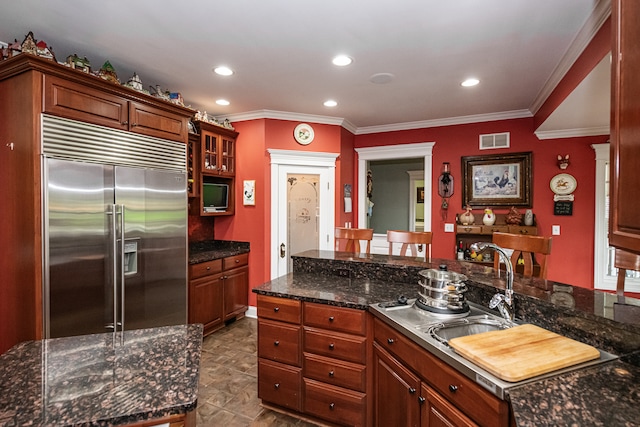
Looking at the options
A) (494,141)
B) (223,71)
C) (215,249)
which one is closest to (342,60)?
(223,71)

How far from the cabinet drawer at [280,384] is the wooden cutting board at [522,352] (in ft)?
4.00

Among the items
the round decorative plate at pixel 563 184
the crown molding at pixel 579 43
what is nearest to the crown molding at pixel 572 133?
the round decorative plate at pixel 563 184

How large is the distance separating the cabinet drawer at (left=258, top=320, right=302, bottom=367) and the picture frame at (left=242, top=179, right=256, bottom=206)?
7.40 ft

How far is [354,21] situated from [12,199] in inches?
106

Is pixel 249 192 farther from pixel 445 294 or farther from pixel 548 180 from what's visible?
pixel 548 180

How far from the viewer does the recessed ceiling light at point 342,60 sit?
2621mm

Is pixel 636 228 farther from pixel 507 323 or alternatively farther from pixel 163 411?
pixel 163 411

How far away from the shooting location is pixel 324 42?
7.82ft

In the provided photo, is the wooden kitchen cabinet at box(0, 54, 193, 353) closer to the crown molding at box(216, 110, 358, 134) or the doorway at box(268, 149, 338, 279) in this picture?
the crown molding at box(216, 110, 358, 134)

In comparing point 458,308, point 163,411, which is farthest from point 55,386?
point 458,308

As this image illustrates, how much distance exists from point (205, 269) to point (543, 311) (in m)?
3.08

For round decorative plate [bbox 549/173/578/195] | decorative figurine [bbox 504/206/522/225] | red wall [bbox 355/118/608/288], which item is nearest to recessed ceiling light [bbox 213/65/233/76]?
red wall [bbox 355/118/608/288]

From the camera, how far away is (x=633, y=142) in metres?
0.90

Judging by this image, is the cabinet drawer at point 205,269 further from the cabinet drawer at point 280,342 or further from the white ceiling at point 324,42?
the white ceiling at point 324,42
